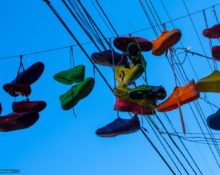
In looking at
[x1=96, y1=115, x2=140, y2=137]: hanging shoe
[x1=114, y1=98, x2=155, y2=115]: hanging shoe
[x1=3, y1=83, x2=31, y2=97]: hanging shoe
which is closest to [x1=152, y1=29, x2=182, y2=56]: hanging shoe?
[x1=114, y1=98, x2=155, y2=115]: hanging shoe

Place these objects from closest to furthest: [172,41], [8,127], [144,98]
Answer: [144,98] → [8,127] → [172,41]

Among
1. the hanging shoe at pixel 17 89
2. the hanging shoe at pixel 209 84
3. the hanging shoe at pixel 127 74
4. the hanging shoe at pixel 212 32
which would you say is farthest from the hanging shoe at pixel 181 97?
the hanging shoe at pixel 17 89

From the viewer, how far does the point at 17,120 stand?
2432 mm

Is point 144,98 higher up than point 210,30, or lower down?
lower down

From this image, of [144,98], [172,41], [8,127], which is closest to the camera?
[144,98]

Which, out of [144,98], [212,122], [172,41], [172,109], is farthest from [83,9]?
[212,122]

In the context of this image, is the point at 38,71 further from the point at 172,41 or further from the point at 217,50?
the point at 217,50

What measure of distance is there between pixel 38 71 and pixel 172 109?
1.27 m

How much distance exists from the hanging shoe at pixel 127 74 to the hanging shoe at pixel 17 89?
0.82 meters

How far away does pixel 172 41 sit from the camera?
2713 mm

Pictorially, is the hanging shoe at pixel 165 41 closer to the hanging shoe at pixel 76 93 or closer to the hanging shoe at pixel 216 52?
the hanging shoe at pixel 216 52

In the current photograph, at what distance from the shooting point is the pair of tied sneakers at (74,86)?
7.66 ft

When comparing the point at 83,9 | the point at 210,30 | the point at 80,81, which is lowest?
the point at 80,81

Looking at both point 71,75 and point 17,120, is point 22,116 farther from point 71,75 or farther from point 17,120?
point 71,75
